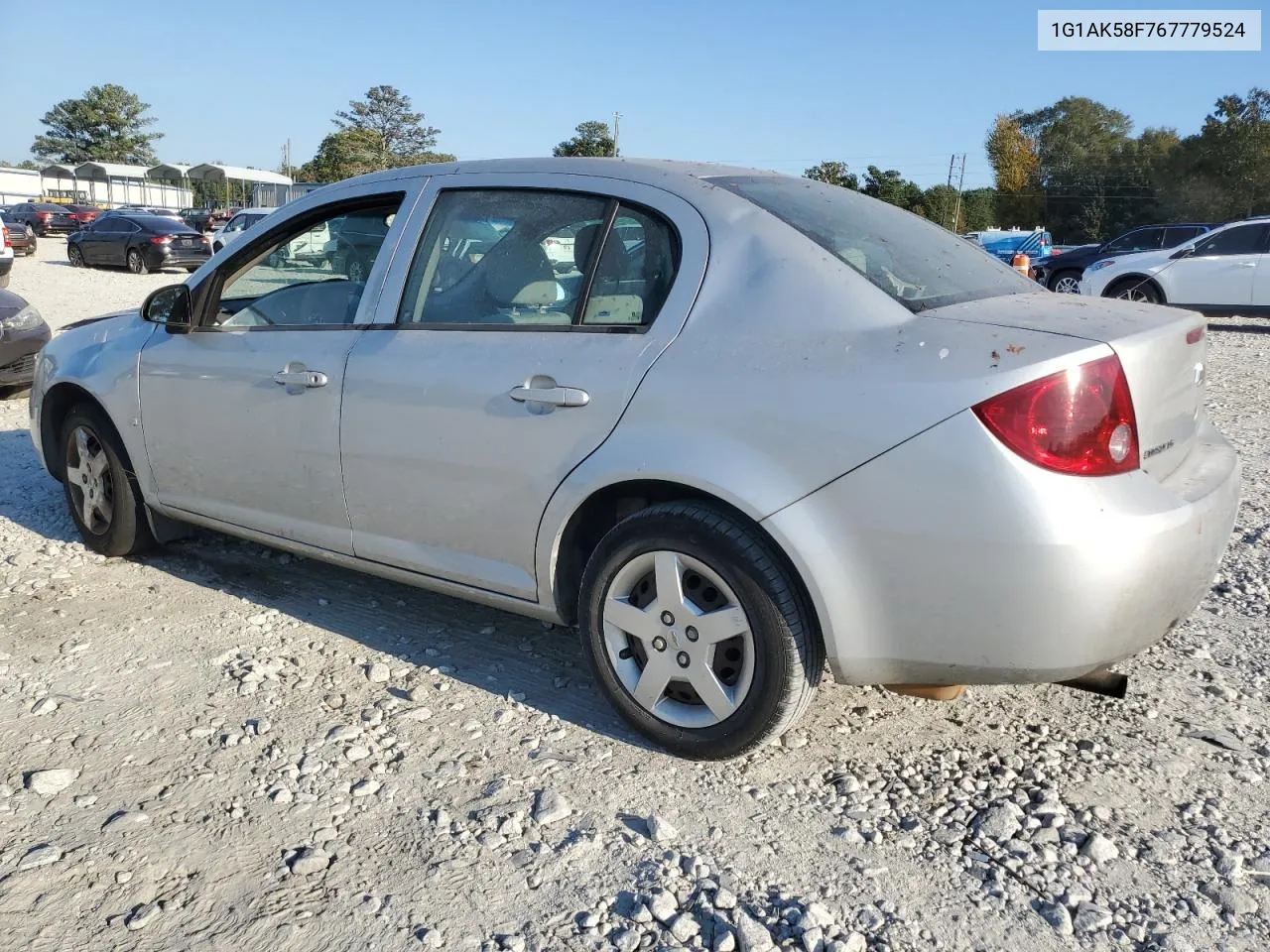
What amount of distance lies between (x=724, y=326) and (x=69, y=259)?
96.7 feet

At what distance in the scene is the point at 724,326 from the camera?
111 inches

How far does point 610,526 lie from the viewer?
324cm

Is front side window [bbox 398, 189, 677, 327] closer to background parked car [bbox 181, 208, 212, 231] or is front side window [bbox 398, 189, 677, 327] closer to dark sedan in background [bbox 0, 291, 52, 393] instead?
dark sedan in background [bbox 0, 291, 52, 393]

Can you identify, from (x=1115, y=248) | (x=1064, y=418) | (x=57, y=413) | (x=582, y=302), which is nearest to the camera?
(x=1064, y=418)

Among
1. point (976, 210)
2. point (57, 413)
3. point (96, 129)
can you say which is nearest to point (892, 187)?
point (976, 210)

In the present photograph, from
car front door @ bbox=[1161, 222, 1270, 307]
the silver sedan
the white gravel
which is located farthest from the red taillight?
car front door @ bbox=[1161, 222, 1270, 307]

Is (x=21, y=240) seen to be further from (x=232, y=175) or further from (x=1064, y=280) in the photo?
(x=232, y=175)

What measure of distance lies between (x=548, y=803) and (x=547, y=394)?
1.11m

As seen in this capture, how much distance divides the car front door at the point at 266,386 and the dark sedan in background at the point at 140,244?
76.9ft

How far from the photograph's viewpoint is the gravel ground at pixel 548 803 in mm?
2305

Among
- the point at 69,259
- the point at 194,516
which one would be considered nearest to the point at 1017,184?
the point at 69,259

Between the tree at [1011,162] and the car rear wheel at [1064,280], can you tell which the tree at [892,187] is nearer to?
the tree at [1011,162]

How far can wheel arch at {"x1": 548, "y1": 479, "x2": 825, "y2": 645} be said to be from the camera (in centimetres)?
274

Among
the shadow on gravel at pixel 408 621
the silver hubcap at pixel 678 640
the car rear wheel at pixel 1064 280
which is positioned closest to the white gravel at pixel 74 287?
the shadow on gravel at pixel 408 621
